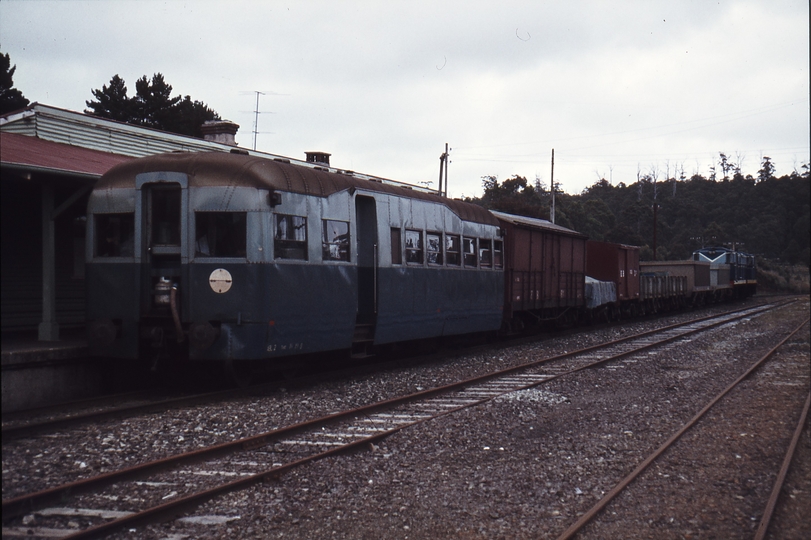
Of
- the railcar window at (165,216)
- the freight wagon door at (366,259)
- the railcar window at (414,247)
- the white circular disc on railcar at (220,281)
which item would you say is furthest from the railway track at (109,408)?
the railcar window at (414,247)

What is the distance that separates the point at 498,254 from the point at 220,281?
8.49m

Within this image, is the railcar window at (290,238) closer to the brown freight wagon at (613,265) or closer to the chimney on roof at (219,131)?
the chimney on roof at (219,131)

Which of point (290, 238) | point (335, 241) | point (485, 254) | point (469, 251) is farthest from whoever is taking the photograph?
point (485, 254)

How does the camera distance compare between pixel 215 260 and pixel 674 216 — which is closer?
pixel 215 260

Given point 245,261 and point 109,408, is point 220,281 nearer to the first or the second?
point 245,261

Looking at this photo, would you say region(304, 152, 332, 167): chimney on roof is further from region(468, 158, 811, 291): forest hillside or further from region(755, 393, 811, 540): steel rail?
region(468, 158, 811, 291): forest hillside

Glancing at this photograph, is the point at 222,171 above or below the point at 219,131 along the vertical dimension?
below

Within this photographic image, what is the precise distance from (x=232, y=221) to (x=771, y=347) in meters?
14.4

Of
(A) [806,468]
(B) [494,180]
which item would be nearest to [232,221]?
(A) [806,468]

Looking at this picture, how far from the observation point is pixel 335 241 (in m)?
10.8

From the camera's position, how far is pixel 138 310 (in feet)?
30.8

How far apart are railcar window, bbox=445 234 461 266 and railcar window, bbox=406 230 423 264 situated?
1.07 metres

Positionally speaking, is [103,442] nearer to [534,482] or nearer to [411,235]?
[534,482]

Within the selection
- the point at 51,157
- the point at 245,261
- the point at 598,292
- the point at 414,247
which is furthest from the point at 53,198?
the point at 598,292
